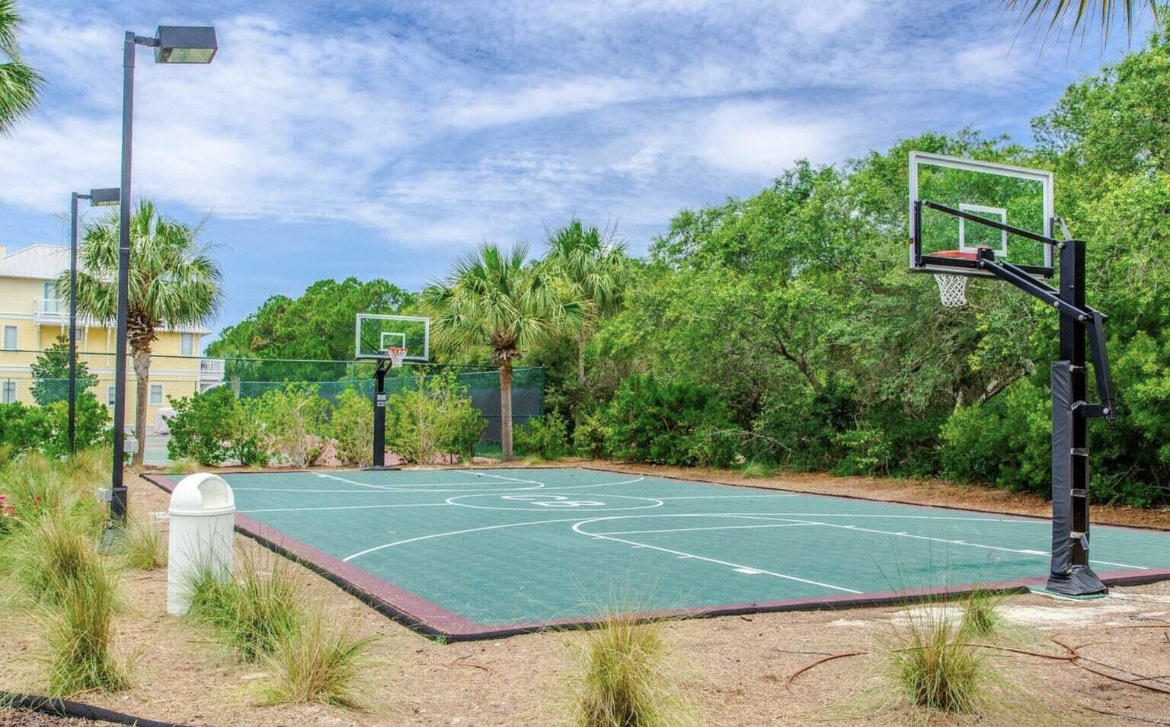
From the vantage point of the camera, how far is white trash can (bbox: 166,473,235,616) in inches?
279

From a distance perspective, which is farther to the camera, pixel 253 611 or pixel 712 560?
pixel 712 560

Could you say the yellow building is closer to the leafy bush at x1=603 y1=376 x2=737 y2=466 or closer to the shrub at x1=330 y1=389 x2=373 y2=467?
the shrub at x1=330 y1=389 x2=373 y2=467

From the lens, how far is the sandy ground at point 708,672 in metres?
4.95

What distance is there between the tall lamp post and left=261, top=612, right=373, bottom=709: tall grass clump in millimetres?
5381

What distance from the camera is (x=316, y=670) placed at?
16.7 ft

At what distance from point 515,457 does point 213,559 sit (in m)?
21.5

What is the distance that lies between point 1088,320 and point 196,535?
7189mm

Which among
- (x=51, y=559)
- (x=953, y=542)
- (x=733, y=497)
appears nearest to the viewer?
(x=51, y=559)

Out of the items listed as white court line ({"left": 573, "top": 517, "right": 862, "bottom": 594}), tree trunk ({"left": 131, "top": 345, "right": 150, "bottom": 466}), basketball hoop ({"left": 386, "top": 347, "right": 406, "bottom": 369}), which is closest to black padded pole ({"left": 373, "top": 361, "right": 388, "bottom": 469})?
basketball hoop ({"left": 386, "top": 347, "right": 406, "bottom": 369})

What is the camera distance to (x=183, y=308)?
2288 cm

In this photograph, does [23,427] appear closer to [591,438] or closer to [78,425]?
[78,425]

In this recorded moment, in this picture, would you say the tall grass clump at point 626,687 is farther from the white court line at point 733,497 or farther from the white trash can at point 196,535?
the white court line at point 733,497

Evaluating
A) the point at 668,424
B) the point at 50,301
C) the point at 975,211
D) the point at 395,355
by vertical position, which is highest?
the point at 50,301

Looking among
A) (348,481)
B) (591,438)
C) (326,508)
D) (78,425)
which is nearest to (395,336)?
(591,438)
